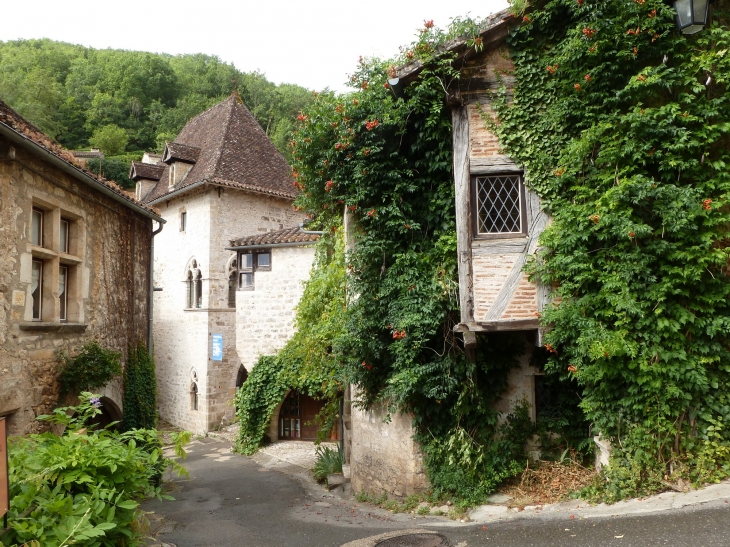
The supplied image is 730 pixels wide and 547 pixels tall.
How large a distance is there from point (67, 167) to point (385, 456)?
20.5 feet

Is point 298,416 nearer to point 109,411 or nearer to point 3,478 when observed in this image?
point 109,411

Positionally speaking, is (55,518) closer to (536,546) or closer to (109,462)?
(109,462)

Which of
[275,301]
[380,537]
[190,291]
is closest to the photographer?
[380,537]

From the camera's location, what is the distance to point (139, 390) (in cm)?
988

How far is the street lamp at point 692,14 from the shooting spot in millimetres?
5609

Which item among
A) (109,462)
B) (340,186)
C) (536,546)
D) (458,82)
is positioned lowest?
(536,546)

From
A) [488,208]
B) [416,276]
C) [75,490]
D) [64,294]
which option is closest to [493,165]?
[488,208]

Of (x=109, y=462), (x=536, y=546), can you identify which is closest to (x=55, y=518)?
(x=109, y=462)

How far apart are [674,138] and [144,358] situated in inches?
375

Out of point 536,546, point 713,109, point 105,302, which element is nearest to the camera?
point 536,546

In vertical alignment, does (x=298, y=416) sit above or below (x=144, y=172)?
below

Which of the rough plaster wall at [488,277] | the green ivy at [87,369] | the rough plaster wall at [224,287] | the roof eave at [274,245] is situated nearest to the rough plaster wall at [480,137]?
the rough plaster wall at [488,277]

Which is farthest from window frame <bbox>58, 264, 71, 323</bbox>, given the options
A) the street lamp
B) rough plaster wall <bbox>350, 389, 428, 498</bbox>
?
the street lamp

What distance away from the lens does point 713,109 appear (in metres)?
5.84
